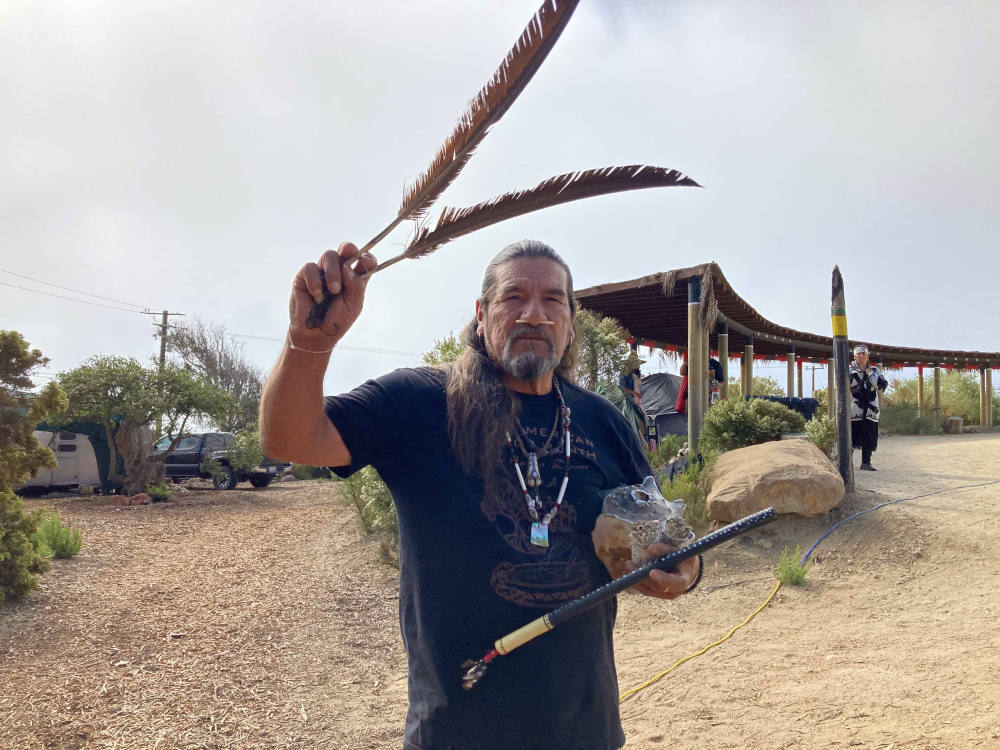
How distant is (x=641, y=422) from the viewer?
359 inches

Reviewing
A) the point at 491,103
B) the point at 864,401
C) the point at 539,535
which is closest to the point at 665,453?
the point at 864,401

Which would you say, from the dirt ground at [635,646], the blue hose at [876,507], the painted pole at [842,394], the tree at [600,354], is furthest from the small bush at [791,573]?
the tree at [600,354]

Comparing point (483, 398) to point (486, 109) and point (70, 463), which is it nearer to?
point (486, 109)

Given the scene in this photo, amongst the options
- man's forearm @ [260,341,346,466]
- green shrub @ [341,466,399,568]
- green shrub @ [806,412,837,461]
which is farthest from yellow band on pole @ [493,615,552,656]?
green shrub @ [806,412,837,461]

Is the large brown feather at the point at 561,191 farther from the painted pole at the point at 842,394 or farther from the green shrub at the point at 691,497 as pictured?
the painted pole at the point at 842,394

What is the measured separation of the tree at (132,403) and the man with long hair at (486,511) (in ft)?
46.2

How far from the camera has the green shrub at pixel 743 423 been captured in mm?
7832

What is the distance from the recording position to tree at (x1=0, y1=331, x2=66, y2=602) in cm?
546

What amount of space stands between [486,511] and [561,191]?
2.47 feet

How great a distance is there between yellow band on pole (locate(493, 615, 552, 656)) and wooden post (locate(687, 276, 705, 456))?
7.39m

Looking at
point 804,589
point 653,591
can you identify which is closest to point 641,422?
point 804,589

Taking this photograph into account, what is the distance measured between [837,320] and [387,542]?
544cm

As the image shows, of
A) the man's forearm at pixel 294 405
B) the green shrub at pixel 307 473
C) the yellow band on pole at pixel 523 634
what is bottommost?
the green shrub at pixel 307 473

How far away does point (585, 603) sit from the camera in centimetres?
141
